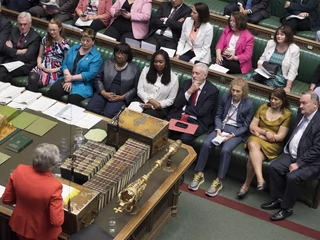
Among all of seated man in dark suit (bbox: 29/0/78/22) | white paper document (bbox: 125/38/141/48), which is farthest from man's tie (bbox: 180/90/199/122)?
seated man in dark suit (bbox: 29/0/78/22)

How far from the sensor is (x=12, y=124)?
543cm

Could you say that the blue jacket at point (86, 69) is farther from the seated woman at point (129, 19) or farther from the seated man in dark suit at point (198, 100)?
the seated man in dark suit at point (198, 100)

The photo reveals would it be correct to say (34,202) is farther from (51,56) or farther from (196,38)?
(196,38)

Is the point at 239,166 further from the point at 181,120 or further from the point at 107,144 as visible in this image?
the point at 107,144

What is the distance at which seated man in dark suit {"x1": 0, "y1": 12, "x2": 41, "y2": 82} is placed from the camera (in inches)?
277

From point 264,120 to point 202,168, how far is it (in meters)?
0.78

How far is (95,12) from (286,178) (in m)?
3.74

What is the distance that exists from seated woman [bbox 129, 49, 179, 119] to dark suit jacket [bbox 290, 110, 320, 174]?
1.49 metres

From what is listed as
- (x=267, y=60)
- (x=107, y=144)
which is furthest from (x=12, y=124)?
(x=267, y=60)

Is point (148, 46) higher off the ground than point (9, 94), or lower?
higher

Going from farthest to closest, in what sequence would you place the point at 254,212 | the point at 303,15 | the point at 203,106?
the point at 303,15 < the point at 203,106 < the point at 254,212

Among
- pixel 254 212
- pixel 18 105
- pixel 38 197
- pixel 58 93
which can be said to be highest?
pixel 38 197

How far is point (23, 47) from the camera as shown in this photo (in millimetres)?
7148

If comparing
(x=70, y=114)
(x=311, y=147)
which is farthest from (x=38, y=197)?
(x=311, y=147)
